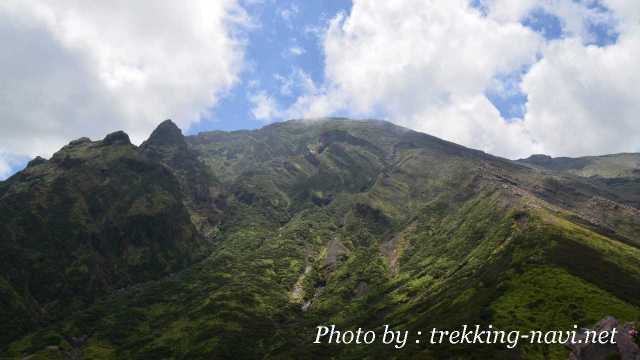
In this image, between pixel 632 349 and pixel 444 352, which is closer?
pixel 632 349

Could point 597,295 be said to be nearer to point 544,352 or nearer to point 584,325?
point 584,325

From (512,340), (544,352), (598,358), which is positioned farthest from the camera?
(512,340)

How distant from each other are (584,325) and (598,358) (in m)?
62.9

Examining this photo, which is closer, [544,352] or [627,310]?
[544,352]

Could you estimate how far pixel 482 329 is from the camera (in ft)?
638

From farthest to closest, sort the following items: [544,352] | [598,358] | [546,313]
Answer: [546,313] → [544,352] → [598,358]

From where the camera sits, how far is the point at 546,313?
192 meters

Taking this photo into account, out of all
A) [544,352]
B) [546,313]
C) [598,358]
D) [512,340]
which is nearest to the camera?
[598,358]

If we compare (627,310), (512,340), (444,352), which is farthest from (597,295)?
(444,352)

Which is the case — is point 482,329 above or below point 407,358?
above

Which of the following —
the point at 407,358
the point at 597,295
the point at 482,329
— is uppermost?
the point at 597,295

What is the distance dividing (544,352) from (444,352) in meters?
36.3

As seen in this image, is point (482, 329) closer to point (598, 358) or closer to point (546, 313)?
point (546, 313)

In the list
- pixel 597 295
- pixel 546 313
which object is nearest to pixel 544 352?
pixel 546 313
